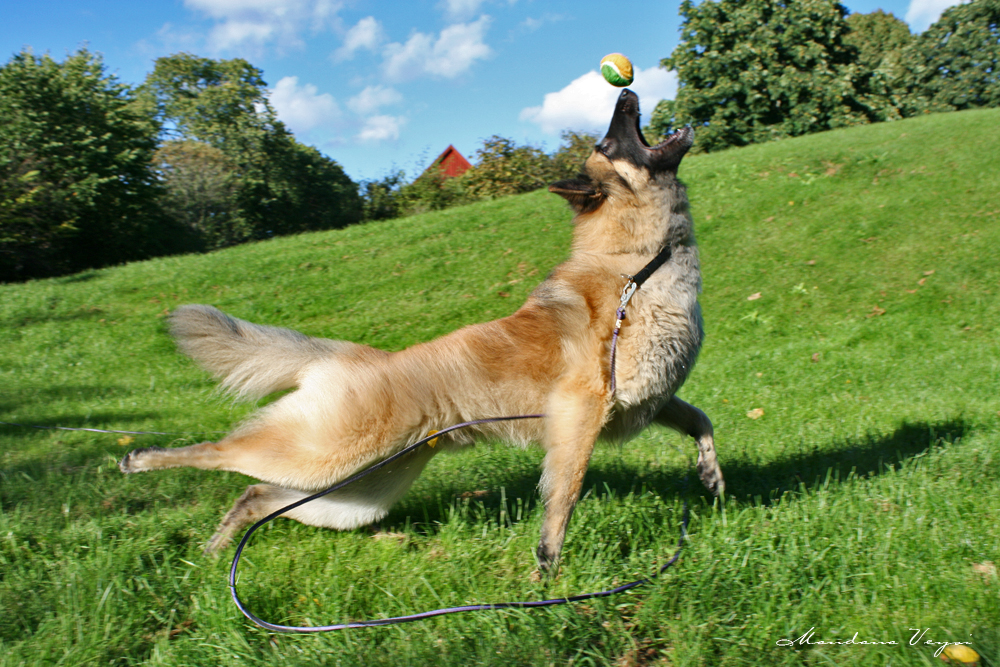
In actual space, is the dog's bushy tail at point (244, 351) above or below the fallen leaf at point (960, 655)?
above

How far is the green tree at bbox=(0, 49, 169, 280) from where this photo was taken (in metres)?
20.0

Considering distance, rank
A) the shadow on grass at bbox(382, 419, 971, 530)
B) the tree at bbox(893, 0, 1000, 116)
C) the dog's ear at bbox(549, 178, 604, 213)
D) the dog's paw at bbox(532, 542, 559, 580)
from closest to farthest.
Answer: the dog's paw at bbox(532, 542, 559, 580) → the dog's ear at bbox(549, 178, 604, 213) → the shadow on grass at bbox(382, 419, 971, 530) → the tree at bbox(893, 0, 1000, 116)

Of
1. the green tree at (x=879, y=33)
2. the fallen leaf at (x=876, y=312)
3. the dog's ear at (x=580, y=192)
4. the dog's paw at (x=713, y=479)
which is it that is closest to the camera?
the dog's ear at (x=580, y=192)

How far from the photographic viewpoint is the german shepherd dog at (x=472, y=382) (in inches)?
118

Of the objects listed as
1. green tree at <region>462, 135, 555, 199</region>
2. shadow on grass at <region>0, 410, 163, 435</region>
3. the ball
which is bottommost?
shadow on grass at <region>0, 410, 163, 435</region>

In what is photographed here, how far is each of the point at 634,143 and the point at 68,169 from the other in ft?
80.5

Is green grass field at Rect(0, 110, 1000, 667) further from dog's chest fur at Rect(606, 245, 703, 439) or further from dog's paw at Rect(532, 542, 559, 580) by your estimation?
dog's chest fur at Rect(606, 245, 703, 439)

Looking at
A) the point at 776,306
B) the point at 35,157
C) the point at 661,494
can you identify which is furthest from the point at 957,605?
the point at 35,157

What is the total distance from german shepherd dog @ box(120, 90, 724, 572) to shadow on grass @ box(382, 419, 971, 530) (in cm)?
57

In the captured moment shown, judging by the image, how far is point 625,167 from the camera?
12.2 feet

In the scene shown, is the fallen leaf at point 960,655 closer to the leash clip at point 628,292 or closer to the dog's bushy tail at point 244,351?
the leash clip at point 628,292

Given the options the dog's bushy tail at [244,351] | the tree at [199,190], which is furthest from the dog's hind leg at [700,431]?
the tree at [199,190]

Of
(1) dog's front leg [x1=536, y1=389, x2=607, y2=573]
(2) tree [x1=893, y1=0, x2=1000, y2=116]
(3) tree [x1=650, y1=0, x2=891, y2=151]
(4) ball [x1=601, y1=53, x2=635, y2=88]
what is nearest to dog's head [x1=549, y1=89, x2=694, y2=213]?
(4) ball [x1=601, y1=53, x2=635, y2=88]

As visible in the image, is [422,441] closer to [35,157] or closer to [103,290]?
[103,290]
